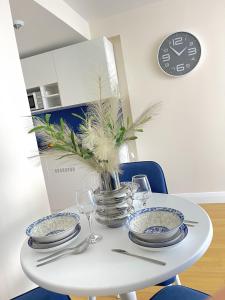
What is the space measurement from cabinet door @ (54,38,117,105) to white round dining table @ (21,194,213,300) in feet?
6.21

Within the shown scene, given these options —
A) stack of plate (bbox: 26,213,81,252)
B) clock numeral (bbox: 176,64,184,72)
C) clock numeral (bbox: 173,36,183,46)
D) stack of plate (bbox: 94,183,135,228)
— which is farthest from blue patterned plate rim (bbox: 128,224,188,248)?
clock numeral (bbox: 173,36,183,46)

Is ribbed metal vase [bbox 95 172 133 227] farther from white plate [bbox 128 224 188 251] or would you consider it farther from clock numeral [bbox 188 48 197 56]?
clock numeral [bbox 188 48 197 56]

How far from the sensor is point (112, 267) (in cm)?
79

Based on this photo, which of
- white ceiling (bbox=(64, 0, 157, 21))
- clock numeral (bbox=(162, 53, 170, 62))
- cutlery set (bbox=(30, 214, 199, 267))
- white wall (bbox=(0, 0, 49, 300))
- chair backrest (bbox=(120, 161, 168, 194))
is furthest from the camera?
clock numeral (bbox=(162, 53, 170, 62))

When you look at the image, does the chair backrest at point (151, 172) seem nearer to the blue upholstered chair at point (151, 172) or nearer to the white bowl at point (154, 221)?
the blue upholstered chair at point (151, 172)

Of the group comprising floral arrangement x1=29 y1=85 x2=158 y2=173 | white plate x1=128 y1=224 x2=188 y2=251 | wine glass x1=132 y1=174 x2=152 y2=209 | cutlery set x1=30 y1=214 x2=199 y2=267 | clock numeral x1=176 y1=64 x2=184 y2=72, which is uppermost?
clock numeral x1=176 y1=64 x2=184 y2=72

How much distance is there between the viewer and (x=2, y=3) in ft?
4.90

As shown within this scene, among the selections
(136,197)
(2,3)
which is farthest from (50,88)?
(136,197)

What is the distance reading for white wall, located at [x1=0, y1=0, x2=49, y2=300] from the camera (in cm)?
139

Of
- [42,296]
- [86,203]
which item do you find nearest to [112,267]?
[86,203]

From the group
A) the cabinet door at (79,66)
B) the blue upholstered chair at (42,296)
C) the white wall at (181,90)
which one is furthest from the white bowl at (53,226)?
the white wall at (181,90)

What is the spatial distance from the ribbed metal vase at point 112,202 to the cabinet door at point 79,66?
1.66 meters

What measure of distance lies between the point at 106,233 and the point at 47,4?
1951mm

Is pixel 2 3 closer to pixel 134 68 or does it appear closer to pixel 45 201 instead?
pixel 45 201
